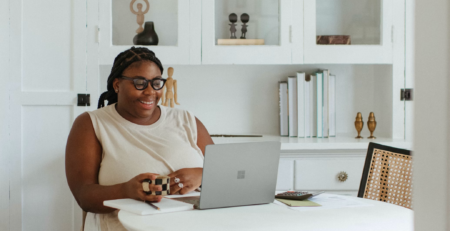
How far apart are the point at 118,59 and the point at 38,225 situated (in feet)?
3.97

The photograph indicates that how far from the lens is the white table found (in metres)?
1.02

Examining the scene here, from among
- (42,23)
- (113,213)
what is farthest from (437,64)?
(42,23)

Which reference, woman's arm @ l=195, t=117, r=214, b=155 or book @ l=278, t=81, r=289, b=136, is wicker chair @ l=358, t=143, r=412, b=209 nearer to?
woman's arm @ l=195, t=117, r=214, b=155

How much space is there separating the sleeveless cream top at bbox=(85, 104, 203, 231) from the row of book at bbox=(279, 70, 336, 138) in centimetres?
98

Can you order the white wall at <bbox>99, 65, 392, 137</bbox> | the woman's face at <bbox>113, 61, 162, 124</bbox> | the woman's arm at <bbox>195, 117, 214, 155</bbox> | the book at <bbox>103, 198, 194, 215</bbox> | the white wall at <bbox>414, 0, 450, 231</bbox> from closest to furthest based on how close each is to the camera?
the white wall at <bbox>414, 0, 450, 231</bbox> → the book at <bbox>103, 198, 194, 215</bbox> → the woman's face at <bbox>113, 61, 162, 124</bbox> → the woman's arm at <bbox>195, 117, 214, 155</bbox> → the white wall at <bbox>99, 65, 392, 137</bbox>

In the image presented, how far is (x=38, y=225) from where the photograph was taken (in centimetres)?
241

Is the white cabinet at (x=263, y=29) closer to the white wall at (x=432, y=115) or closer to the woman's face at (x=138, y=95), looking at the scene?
the woman's face at (x=138, y=95)

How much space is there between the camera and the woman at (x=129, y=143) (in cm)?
148

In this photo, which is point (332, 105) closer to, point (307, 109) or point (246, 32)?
point (307, 109)

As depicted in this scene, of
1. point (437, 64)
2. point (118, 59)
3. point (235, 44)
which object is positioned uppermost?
point (235, 44)

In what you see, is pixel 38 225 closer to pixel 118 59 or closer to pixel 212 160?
pixel 118 59

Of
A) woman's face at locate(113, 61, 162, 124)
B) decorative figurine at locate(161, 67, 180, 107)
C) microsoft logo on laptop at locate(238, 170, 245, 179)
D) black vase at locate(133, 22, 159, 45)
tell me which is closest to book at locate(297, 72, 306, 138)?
Result: decorative figurine at locate(161, 67, 180, 107)

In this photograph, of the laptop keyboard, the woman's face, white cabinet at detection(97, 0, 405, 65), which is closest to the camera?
the laptop keyboard

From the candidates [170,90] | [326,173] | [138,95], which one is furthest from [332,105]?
[138,95]
